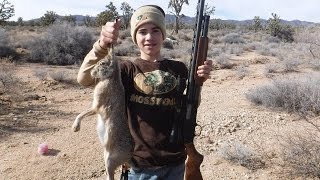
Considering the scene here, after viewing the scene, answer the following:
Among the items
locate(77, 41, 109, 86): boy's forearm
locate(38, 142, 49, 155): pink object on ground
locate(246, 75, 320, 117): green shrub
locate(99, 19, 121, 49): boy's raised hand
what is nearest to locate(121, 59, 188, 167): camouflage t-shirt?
locate(77, 41, 109, 86): boy's forearm

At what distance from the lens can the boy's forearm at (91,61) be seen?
2.32m

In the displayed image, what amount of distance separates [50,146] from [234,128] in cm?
294

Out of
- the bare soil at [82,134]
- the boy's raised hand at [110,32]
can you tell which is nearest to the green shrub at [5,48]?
the bare soil at [82,134]

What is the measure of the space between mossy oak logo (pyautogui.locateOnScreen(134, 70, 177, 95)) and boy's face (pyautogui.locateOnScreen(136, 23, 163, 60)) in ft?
0.47

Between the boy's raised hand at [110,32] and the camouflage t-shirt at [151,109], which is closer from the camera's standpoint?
the boy's raised hand at [110,32]

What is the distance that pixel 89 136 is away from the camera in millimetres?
6492

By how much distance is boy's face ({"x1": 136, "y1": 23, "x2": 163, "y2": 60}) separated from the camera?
2514 millimetres

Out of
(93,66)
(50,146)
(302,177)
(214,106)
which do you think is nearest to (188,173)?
Result: (93,66)

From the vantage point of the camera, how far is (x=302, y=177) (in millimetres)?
4742

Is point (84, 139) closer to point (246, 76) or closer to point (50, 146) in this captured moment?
point (50, 146)

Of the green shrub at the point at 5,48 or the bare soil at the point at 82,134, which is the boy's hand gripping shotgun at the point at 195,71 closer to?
the bare soil at the point at 82,134

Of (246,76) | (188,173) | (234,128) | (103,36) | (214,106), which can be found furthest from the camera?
(246,76)

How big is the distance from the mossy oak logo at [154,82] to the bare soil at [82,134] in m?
2.77

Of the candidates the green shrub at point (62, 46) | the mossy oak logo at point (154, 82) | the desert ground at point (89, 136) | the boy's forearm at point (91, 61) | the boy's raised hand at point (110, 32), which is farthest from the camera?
the green shrub at point (62, 46)
